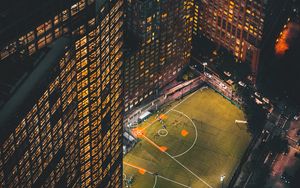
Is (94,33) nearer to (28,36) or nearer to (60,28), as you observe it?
(60,28)

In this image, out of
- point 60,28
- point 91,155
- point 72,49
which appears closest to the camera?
point 60,28

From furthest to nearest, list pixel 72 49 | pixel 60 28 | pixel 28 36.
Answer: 1. pixel 72 49
2. pixel 60 28
3. pixel 28 36

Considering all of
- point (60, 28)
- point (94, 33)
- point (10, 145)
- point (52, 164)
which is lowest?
point (10, 145)

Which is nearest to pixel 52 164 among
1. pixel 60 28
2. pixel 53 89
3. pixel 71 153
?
pixel 71 153

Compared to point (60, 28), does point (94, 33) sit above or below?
above

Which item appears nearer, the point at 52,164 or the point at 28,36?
the point at 28,36

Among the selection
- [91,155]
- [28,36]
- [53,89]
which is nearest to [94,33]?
[53,89]
